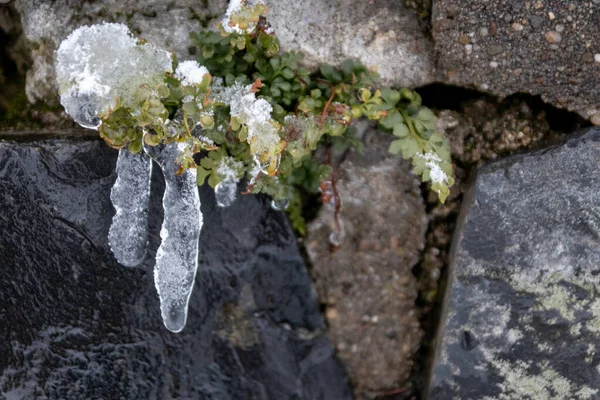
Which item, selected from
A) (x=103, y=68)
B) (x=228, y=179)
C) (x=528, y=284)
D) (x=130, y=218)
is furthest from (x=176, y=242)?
(x=528, y=284)

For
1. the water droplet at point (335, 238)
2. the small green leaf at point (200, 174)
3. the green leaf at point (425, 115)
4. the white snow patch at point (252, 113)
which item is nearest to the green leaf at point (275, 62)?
the white snow patch at point (252, 113)

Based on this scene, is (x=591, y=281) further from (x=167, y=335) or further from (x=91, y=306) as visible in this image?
(x=91, y=306)

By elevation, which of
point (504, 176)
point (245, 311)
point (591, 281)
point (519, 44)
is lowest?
point (245, 311)

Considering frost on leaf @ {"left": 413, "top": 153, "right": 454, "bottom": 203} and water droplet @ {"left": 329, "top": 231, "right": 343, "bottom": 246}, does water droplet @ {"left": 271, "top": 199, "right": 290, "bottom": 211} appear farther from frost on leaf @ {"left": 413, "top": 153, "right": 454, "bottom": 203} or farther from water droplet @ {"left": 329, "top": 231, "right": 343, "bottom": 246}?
frost on leaf @ {"left": 413, "top": 153, "right": 454, "bottom": 203}

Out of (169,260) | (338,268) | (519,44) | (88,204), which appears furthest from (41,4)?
(519,44)

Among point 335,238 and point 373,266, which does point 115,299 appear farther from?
point 373,266

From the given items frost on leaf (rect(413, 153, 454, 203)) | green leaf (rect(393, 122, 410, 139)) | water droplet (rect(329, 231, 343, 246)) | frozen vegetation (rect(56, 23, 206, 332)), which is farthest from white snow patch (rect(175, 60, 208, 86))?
water droplet (rect(329, 231, 343, 246))
